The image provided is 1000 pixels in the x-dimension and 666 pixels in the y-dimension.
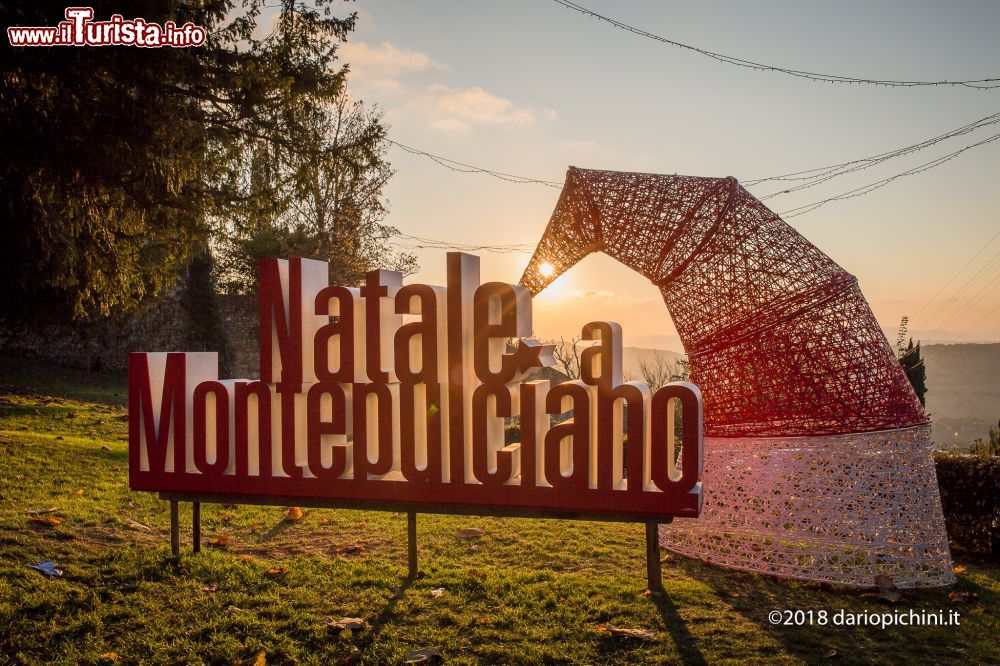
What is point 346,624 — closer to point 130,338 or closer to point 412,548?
point 412,548

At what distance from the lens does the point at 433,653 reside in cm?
484

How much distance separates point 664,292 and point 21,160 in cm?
756

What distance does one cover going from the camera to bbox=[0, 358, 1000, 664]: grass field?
195 inches

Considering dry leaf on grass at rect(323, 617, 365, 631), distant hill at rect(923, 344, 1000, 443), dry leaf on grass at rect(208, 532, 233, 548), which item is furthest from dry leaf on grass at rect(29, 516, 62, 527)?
distant hill at rect(923, 344, 1000, 443)

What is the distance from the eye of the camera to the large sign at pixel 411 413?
5988 millimetres

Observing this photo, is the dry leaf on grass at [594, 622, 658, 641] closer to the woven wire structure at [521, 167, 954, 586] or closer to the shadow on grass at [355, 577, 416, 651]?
the shadow on grass at [355, 577, 416, 651]

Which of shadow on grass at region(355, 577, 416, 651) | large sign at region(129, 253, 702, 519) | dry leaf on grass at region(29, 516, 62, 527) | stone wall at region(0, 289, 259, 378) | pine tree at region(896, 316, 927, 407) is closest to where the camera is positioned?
shadow on grass at region(355, 577, 416, 651)

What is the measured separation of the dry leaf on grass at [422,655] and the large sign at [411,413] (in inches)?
61.6

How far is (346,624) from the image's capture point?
17.4 ft

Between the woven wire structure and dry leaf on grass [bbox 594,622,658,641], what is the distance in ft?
7.42

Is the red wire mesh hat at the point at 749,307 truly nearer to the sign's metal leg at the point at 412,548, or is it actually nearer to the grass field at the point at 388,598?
the grass field at the point at 388,598

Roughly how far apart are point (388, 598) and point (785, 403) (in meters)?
4.34

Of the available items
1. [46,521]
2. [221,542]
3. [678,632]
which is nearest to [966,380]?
[678,632]

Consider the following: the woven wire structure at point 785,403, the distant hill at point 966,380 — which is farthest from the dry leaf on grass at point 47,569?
the distant hill at point 966,380
